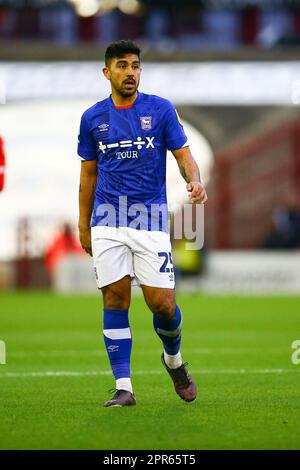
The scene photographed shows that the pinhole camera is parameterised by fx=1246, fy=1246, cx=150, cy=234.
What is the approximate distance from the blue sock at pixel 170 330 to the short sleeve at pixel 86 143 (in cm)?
106

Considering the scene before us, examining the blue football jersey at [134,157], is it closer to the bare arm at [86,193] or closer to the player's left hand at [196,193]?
the bare arm at [86,193]

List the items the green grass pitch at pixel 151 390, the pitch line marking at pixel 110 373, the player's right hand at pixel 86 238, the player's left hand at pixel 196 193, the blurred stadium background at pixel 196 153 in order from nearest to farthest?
the green grass pitch at pixel 151 390 → the player's left hand at pixel 196 193 → the player's right hand at pixel 86 238 → the pitch line marking at pixel 110 373 → the blurred stadium background at pixel 196 153

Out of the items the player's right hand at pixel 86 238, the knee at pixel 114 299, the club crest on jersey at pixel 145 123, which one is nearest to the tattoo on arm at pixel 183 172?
the club crest on jersey at pixel 145 123

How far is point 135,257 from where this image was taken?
7477 millimetres

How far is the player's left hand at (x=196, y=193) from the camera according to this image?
7191mm

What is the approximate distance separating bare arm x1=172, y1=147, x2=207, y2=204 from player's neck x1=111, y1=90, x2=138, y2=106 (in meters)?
0.41

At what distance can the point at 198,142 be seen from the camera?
38.5 meters

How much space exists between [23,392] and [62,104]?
30.6m

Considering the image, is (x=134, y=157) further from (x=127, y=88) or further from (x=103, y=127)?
(x=127, y=88)

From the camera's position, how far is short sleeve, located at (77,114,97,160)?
756 cm

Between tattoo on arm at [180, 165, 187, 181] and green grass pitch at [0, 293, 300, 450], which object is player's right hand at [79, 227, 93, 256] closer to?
tattoo on arm at [180, 165, 187, 181]

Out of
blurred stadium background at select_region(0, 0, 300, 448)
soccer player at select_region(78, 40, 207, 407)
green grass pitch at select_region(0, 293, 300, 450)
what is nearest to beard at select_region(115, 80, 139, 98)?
soccer player at select_region(78, 40, 207, 407)
